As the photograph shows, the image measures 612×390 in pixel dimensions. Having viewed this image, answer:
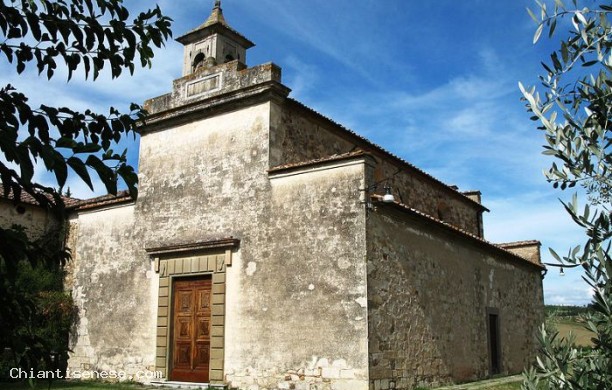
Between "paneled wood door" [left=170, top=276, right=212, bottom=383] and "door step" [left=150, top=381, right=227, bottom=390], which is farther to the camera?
"paneled wood door" [left=170, top=276, right=212, bottom=383]

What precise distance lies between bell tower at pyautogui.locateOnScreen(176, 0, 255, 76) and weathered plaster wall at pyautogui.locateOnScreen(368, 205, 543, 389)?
21.0 feet

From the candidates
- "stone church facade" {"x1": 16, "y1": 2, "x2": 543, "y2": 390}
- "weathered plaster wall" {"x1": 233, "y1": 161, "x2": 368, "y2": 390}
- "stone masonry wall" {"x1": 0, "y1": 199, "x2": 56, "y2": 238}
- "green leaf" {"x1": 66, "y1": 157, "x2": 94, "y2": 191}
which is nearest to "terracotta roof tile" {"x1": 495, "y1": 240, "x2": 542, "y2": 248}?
"stone church facade" {"x1": 16, "y1": 2, "x2": 543, "y2": 390}

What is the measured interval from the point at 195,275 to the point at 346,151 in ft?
16.9

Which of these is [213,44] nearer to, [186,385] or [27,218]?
[27,218]

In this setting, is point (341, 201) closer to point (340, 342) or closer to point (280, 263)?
point (280, 263)

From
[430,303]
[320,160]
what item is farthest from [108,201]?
[430,303]

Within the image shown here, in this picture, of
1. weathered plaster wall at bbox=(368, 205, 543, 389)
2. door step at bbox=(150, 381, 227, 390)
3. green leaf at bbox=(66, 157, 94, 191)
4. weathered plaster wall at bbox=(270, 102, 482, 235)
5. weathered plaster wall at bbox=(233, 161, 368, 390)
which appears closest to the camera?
green leaf at bbox=(66, 157, 94, 191)

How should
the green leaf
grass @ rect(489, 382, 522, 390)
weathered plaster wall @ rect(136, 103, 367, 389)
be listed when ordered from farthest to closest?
grass @ rect(489, 382, 522, 390) < weathered plaster wall @ rect(136, 103, 367, 389) < the green leaf

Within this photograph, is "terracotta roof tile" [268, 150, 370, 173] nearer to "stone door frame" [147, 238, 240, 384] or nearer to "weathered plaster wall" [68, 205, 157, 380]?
"stone door frame" [147, 238, 240, 384]

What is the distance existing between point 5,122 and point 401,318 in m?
9.64

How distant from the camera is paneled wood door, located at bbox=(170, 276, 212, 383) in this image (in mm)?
12672

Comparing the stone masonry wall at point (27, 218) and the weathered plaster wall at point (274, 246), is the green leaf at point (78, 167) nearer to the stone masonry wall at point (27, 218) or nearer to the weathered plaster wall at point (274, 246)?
the weathered plaster wall at point (274, 246)

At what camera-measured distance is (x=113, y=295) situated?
14602 mm

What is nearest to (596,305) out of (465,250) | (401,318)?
(401,318)
